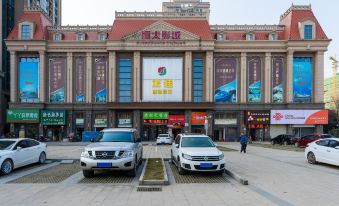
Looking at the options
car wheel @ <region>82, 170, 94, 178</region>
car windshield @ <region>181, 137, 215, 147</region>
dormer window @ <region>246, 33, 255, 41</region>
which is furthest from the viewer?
dormer window @ <region>246, 33, 255, 41</region>

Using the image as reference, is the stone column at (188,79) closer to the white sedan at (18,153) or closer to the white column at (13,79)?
the white column at (13,79)

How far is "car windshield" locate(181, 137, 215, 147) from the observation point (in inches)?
544

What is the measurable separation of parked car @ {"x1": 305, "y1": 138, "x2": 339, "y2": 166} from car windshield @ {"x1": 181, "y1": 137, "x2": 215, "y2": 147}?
6189 millimetres

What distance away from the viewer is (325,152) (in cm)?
1602

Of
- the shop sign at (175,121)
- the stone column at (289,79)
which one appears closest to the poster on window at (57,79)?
the shop sign at (175,121)

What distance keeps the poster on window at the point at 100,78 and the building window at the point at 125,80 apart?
8.71ft

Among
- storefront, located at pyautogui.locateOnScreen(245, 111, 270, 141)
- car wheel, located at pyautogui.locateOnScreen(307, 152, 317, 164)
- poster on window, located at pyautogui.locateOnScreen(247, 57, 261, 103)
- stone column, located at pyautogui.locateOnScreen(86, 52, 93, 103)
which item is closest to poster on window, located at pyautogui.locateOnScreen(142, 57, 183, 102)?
stone column, located at pyautogui.locateOnScreen(86, 52, 93, 103)

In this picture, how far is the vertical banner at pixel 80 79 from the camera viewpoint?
53.4m

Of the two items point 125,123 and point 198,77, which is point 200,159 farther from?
point 198,77

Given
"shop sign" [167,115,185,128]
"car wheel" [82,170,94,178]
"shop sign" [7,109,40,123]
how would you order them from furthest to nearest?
1. "shop sign" [167,115,185,128]
2. "shop sign" [7,109,40,123]
3. "car wheel" [82,170,94,178]

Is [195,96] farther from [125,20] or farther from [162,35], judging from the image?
[125,20]

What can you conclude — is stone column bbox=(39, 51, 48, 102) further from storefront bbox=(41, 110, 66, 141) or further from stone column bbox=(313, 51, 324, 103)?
stone column bbox=(313, 51, 324, 103)

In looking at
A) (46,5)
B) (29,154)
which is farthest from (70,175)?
(46,5)

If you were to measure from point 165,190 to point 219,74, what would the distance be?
44.2m
